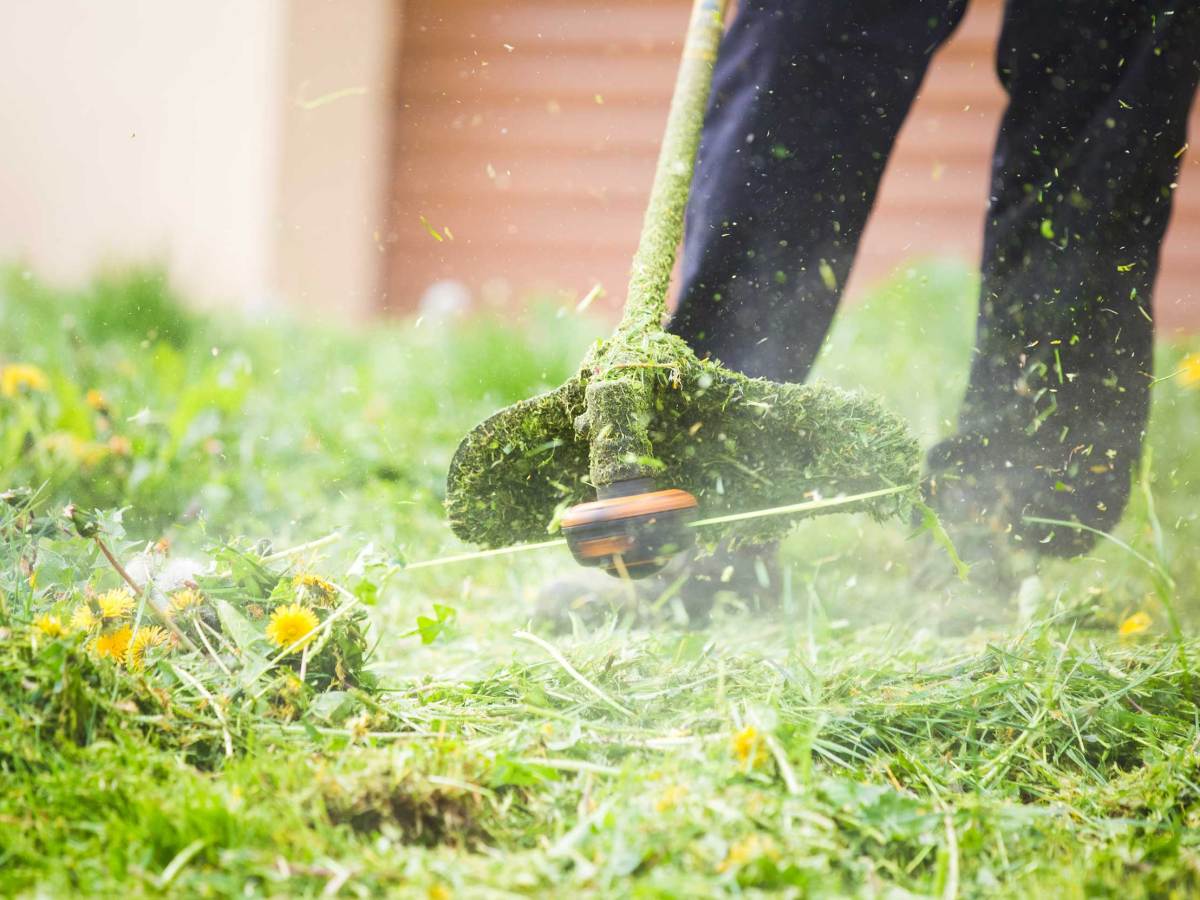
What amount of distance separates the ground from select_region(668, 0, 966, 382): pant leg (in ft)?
1.88

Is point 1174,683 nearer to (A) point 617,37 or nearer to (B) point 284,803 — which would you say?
(B) point 284,803

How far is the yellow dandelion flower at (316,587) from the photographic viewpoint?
4.06ft

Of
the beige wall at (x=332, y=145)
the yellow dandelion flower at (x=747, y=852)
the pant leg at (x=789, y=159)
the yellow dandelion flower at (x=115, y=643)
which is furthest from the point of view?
the beige wall at (x=332, y=145)

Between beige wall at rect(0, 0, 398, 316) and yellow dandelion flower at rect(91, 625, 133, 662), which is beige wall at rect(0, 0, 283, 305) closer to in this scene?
beige wall at rect(0, 0, 398, 316)

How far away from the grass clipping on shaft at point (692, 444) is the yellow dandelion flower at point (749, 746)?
0.42 m

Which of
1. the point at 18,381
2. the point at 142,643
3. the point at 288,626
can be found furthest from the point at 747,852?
the point at 18,381

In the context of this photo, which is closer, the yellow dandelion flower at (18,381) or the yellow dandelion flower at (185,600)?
the yellow dandelion flower at (185,600)

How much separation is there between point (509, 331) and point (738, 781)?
9.15 feet

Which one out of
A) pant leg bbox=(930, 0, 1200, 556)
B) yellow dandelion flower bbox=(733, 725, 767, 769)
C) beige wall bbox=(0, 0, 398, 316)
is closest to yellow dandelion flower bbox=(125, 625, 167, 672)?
yellow dandelion flower bbox=(733, 725, 767, 769)

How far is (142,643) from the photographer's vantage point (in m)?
1.14

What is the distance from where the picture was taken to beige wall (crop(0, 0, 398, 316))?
14.8ft

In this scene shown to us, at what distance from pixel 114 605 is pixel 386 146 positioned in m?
4.79

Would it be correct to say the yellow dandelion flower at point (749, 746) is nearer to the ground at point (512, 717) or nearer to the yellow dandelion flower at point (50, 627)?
the ground at point (512, 717)

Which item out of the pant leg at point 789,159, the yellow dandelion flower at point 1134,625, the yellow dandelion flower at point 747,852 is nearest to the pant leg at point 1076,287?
the yellow dandelion flower at point 1134,625
